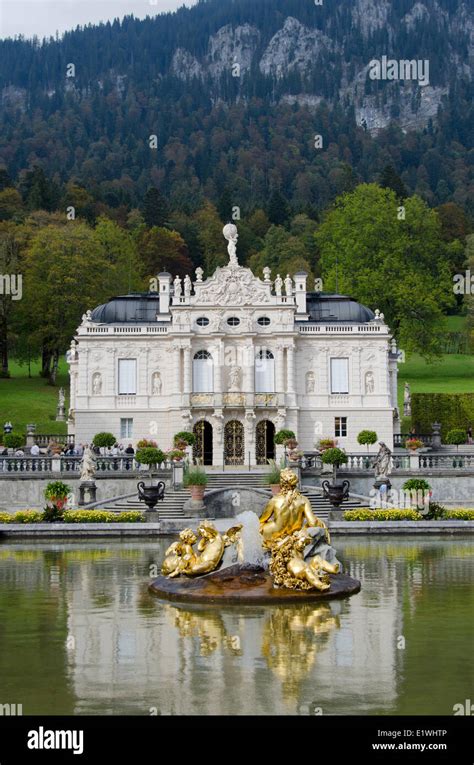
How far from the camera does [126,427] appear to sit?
5581 cm

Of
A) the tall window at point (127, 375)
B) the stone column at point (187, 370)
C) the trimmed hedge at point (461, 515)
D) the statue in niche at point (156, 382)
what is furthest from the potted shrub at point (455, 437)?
the trimmed hedge at point (461, 515)

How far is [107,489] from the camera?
4400 cm

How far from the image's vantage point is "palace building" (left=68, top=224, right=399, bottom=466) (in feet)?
181

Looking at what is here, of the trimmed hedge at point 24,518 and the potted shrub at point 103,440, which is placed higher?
the potted shrub at point 103,440

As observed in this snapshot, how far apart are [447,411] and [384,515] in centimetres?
2673

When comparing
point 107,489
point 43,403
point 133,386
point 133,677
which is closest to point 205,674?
point 133,677

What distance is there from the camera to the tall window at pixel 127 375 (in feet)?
184

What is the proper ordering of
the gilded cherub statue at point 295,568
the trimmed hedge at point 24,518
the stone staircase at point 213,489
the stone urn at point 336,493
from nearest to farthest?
the gilded cherub statue at point 295,568 < the trimmed hedge at point 24,518 < the stone urn at point 336,493 < the stone staircase at point 213,489

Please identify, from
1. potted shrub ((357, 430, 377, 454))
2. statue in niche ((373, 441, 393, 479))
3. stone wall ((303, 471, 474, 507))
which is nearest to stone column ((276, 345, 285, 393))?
potted shrub ((357, 430, 377, 454))

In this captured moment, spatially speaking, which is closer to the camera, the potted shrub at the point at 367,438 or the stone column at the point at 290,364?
the potted shrub at the point at 367,438

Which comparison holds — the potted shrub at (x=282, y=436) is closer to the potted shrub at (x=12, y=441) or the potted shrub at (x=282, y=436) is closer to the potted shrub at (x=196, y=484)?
the potted shrub at (x=12, y=441)

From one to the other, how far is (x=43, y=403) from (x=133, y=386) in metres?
15.4

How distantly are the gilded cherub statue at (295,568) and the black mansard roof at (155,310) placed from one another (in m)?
36.4
